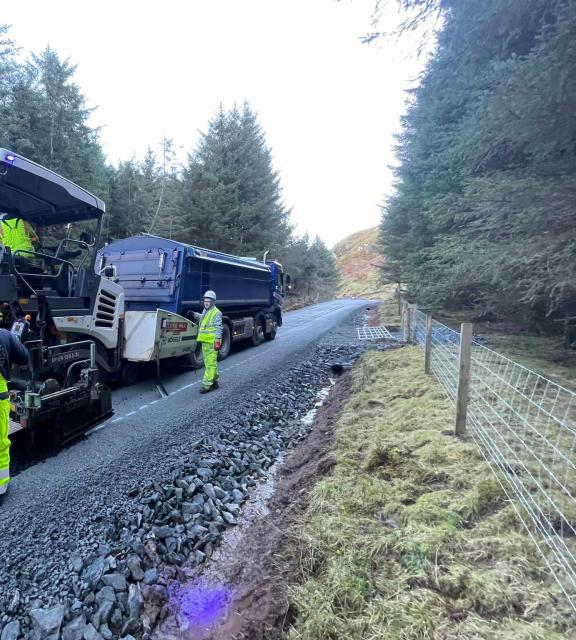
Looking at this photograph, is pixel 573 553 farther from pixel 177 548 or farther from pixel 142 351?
pixel 142 351

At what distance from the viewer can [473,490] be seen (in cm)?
266

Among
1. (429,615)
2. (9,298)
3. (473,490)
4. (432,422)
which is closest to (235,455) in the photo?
(432,422)

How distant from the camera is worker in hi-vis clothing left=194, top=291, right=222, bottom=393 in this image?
636 cm

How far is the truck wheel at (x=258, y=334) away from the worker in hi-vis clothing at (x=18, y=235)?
666cm

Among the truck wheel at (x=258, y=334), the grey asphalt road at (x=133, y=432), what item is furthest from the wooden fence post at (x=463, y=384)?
the truck wheel at (x=258, y=334)

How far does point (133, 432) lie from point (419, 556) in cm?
359

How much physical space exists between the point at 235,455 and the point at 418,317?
595 centimetres

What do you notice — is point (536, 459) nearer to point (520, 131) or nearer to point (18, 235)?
point (520, 131)

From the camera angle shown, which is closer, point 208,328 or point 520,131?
point 520,131

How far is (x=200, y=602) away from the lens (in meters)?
2.29

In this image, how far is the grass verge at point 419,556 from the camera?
1.74 m

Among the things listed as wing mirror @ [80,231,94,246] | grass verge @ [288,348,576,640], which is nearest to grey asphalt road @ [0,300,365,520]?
grass verge @ [288,348,576,640]

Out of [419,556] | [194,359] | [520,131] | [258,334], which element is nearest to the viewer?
[419,556]

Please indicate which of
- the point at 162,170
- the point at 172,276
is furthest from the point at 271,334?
the point at 162,170
